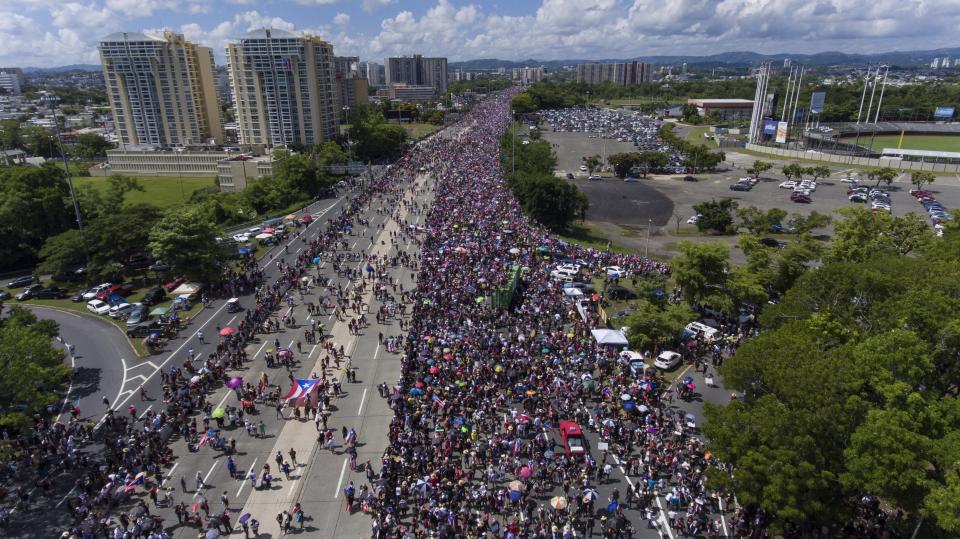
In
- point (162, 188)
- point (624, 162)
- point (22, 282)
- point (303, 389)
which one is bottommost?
point (162, 188)

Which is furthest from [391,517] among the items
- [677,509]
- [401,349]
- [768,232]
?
[768,232]

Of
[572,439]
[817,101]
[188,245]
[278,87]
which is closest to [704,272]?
[572,439]

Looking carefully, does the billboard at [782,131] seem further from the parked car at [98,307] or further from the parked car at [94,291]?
the parked car at [98,307]

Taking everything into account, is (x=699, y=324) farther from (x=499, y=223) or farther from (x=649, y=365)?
(x=499, y=223)

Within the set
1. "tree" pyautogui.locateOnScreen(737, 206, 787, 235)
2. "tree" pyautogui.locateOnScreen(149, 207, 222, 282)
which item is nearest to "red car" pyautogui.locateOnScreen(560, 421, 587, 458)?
"tree" pyautogui.locateOnScreen(149, 207, 222, 282)

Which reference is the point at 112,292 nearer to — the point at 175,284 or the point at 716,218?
the point at 175,284

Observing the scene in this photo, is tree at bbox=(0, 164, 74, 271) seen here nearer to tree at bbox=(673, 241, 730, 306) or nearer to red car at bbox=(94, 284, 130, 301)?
red car at bbox=(94, 284, 130, 301)
